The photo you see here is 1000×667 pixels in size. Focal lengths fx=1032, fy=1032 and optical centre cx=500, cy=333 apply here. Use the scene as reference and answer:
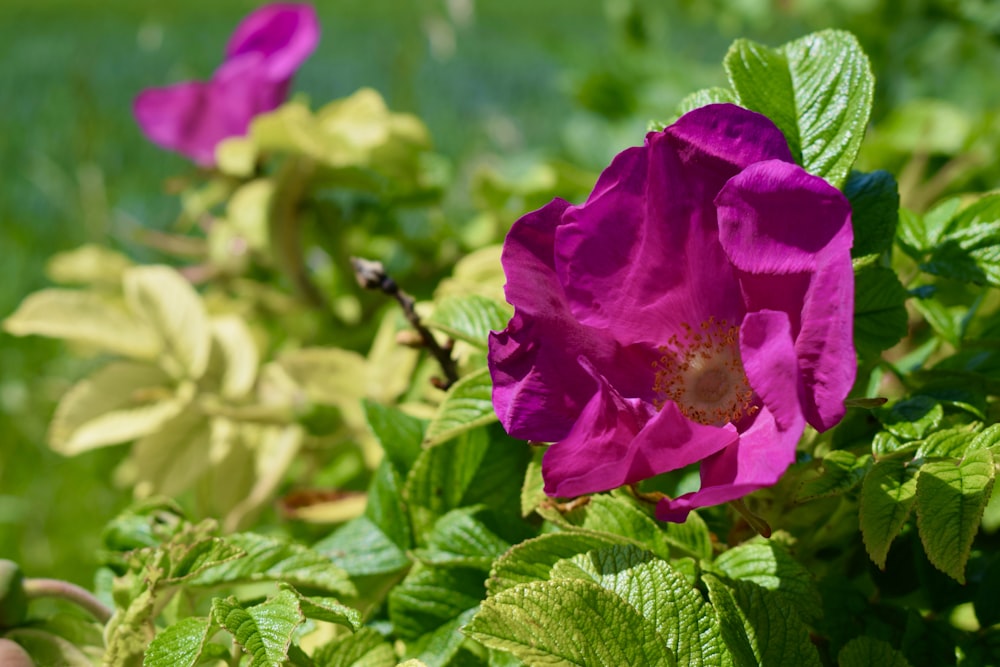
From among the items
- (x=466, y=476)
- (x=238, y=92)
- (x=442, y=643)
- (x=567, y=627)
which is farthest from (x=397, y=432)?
(x=238, y=92)

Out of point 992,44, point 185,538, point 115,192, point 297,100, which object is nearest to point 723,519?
point 185,538

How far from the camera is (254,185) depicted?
48.2 inches

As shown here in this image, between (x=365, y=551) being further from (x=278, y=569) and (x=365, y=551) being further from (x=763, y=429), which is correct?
(x=763, y=429)

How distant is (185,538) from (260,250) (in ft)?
2.04

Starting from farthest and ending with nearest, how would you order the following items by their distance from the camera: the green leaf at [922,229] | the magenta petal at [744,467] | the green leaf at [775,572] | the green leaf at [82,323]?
the green leaf at [82,323] → the green leaf at [922,229] → the green leaf at [775,572] → the magenta petal at [744,467]

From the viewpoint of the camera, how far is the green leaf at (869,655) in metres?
0.52

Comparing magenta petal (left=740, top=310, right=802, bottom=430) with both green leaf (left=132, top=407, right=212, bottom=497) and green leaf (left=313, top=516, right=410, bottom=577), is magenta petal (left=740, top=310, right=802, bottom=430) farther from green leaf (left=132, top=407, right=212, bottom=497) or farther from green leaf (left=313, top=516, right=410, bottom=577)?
green leaf (left=132, top=407, right=212, bottom=497)

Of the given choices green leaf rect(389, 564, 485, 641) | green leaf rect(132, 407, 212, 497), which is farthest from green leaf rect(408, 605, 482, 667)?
green leaf rect(132, 407, 212, 497)

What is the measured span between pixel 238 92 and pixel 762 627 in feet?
3.19

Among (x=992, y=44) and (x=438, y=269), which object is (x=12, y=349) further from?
(x=992, y=44)

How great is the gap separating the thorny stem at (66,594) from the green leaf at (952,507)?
479 millimetres

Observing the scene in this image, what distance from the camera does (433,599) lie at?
0.63 m

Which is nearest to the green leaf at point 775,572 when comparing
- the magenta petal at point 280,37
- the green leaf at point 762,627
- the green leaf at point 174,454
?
the green leaf at point 762,627

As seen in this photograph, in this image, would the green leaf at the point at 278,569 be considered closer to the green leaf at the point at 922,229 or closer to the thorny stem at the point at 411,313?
the thorny stem at the point at 411,313
